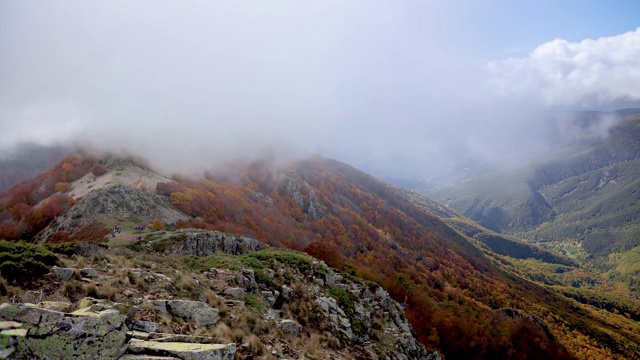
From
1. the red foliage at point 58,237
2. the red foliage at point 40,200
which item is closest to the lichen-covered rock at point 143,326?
the red foliage at point 58,237

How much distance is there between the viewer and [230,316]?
1783 centimetres

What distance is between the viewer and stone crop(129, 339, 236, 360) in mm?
9742

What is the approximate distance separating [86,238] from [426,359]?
53483 mm

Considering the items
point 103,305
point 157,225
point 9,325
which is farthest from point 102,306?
point 157,225

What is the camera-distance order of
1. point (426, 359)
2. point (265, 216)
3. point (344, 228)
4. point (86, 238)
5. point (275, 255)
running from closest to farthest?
point (426, 359)
point (275, 255)
point (86, 238)
point (265, 216)
point (344, 228)

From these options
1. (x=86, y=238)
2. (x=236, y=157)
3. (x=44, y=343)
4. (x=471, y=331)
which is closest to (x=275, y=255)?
(x=44, y=343)

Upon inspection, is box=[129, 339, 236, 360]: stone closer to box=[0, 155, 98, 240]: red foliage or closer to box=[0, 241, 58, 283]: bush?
box=[0, 241, 58, 283]: bush

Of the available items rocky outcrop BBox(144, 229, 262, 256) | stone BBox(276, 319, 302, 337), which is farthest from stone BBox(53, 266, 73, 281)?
rocky outcrop BBox(144, 229, 262, 256)

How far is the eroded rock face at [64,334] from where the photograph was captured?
26.1 ft

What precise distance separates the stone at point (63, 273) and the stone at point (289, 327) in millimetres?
11535

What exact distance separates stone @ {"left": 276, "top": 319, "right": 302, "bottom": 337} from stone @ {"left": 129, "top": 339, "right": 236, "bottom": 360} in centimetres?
911

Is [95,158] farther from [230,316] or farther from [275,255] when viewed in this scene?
[230,316]

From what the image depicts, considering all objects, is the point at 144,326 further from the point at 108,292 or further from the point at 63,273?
the point at 63,273

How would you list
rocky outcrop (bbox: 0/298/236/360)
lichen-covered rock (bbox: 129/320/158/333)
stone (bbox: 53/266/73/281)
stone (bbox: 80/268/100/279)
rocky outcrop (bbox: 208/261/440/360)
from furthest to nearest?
rocky outcrop (bbox: 208/261/440/360)
stone (bbox: 80/268/100/279)
stone (bbox: 53/266/73/281)
lichen-covered rock (bbox: 129/320/158/333)
rocky outcrop (bbox: 0/298/236/360)
